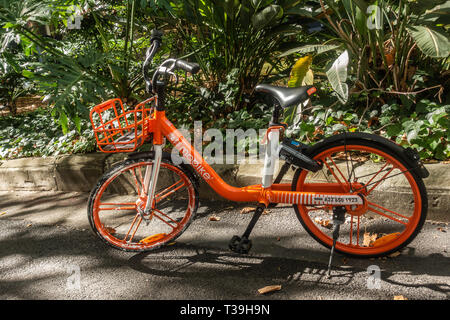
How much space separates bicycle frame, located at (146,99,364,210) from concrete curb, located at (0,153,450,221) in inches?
21.4

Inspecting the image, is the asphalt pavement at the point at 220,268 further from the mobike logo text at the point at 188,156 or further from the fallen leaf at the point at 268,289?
the mobike logo text at the point at 188,156

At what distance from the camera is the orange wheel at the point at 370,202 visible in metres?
1.89

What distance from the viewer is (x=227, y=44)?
3.44m

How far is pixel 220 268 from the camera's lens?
6.81ft

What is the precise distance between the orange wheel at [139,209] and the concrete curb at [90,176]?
0.92ft

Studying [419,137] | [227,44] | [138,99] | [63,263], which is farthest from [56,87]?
[419,137]

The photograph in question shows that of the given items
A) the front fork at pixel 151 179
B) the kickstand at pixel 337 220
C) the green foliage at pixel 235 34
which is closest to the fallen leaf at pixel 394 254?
the kickstand at pixel 337 220

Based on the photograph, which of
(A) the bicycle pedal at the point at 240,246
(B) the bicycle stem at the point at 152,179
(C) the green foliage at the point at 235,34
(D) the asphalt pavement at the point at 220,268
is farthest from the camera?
(C) the green foliage at the point at 235,34

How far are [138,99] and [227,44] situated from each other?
1.11 meters

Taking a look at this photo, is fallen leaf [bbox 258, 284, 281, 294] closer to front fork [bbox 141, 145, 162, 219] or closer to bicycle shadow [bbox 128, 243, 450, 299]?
bicycle shadow [bbox 128, 243, 450, 299]

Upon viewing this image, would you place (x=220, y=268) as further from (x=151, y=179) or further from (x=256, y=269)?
(x=151, y=179)

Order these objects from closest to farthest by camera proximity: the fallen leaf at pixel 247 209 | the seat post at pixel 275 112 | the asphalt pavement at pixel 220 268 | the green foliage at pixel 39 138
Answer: the asphalt pavement at pixel 220 268 < the seat post at pixel 275 112 < the fallen leaf at pixel 247 209 < the green foliage at pixel 39 138
